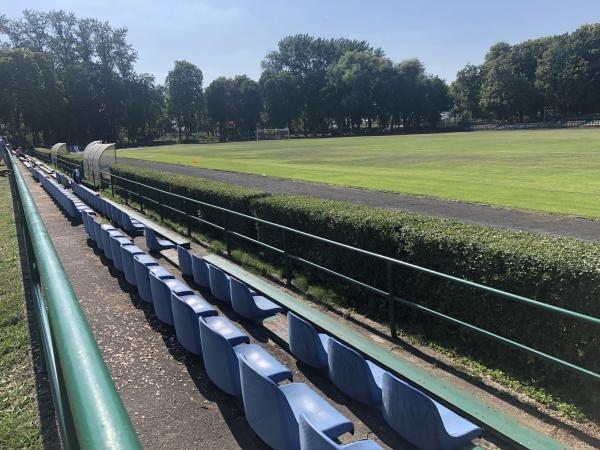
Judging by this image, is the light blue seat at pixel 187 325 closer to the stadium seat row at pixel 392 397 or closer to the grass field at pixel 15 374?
the stadium seat row at pixel 392 397

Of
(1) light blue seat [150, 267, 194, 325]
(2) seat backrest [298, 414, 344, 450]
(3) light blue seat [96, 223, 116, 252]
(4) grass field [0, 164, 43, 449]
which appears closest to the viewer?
(2) seat backrest [298, 414, 344, 450]

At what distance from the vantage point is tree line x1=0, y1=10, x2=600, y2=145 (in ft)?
275

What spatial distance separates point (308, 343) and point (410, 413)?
5.26 feet

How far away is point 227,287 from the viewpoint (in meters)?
7.10

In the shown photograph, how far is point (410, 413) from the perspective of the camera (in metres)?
3.70

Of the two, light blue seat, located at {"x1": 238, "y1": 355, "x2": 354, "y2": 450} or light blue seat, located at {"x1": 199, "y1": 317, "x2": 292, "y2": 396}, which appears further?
light blue seat, located at {"x1": 199, "y1": 317, "x2": 292, "y2": 396}

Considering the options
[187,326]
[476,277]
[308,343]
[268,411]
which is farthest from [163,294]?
[476,277]

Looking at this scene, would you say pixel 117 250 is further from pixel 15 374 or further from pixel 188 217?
pixel 15 374

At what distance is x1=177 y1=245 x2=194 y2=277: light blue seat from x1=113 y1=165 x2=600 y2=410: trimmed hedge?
6.31 feet

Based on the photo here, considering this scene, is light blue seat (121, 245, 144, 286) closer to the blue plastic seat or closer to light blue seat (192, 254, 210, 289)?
light blue seat (192, 254, 210, 289)

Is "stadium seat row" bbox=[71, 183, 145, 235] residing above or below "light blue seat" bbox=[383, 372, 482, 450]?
above

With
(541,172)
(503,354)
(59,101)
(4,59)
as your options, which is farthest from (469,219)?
(59,101)

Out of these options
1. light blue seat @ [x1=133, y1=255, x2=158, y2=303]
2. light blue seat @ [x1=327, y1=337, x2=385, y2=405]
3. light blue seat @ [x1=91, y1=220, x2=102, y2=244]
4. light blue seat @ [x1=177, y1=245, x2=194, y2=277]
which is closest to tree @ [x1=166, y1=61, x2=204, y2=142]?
light blue seat @ [x1=91, y1=220, x2=102, y2=244]

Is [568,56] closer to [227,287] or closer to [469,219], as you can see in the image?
[469,219]
